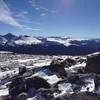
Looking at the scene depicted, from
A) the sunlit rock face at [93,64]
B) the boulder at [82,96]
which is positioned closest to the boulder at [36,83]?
the boulder at [82,96]

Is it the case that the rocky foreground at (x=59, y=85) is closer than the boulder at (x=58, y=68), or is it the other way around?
the rocky foreground at (x=59, y=85)

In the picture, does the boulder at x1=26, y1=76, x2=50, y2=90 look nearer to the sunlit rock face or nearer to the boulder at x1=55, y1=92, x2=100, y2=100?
Result: the boulder at x1=55, y1=92, x2=100, y2=100

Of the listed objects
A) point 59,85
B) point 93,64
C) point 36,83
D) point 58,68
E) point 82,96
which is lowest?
point 82,96

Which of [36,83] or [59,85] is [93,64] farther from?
[36,83]

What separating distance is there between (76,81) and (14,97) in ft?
52.4

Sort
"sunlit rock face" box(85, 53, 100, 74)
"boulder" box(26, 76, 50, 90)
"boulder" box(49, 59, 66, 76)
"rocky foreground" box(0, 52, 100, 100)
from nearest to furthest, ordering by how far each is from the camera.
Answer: "rocky foreground" box(0, 52, 100, 100)
"boulder" box(26, 76, 50, 90)
"sunlit rock face" box(85, 53, 100, 74)
"boulder" box(49, 59, 66, 76)

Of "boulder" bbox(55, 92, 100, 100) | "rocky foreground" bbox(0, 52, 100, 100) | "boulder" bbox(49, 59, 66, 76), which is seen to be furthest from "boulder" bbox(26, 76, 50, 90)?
"boulder" bbox(55, 92, 100, 100)

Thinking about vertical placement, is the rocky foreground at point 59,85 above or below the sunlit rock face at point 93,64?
below

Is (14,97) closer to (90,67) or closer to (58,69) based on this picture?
(58,69)

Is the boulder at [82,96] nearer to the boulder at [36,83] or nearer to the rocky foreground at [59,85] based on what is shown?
the rocky foreground at [59,85]

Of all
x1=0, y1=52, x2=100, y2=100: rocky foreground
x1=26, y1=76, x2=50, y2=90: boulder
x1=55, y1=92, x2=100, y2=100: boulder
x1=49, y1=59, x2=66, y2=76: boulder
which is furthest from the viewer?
x1=49, y1=59, x2=66, y2=76: boulder

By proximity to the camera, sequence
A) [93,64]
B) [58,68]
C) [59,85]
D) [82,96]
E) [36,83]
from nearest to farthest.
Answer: [82,96]
[59,85]
[36,83]
[93,64]
[58,68]

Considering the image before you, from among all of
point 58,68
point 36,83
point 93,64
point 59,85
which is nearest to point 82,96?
point 59,85

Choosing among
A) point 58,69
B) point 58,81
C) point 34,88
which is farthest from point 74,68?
point 34,88
